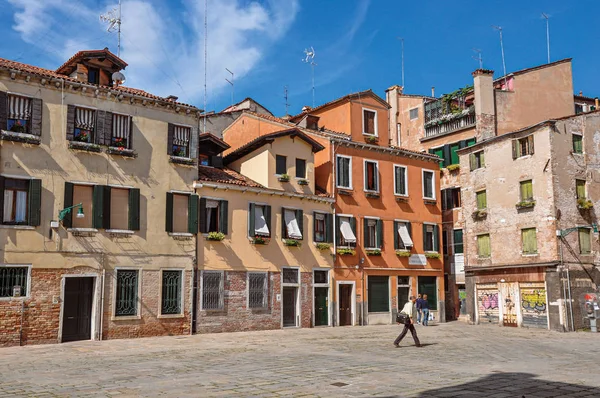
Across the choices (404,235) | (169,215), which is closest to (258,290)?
(169,215)

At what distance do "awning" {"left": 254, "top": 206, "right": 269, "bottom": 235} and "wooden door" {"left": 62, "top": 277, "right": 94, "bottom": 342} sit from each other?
8.06 m

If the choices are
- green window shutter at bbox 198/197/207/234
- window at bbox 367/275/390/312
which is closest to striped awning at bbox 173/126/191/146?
green window shutter at bbox 198/197/207/234

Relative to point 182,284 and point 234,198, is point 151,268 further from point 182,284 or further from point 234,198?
point 234,198

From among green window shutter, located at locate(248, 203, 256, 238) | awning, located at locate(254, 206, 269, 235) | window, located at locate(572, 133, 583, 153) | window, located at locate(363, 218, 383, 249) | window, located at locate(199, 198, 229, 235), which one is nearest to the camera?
window, located at locate(199, 198, 229, 235)

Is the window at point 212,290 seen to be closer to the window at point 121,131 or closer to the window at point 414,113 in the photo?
the window at point 121,131

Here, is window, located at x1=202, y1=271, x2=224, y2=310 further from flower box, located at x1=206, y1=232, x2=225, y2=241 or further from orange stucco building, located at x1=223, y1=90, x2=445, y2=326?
orange stucco building, located at x1=223, y1=90, x2=445, y2=326

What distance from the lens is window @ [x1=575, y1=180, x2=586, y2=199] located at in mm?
33441

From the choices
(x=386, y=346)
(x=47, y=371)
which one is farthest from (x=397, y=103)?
(x=47, y=371)

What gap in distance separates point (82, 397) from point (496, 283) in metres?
27.9

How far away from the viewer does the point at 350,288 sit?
1315 inches

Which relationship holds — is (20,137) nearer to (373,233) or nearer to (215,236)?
(215,236)

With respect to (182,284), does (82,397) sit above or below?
below

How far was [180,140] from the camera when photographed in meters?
27.9

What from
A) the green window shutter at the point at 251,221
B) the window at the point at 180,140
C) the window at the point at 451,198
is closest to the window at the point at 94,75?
the window at the point at 180,140
